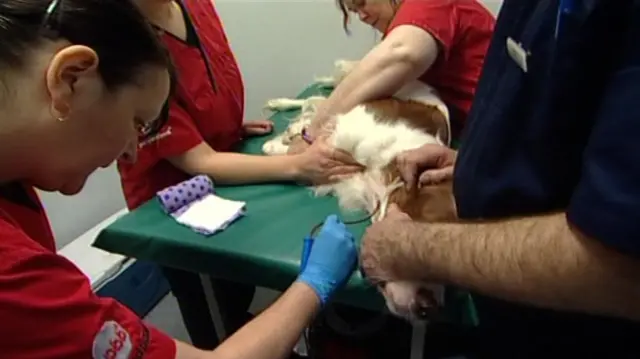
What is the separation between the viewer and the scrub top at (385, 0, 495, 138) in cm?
160

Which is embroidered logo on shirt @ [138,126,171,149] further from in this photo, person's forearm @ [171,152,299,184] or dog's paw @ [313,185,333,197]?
dog's paw @ [313,185,333,197]

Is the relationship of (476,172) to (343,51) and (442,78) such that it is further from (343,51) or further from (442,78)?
(343,51)

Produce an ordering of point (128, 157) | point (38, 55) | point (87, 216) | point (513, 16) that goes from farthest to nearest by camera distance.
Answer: point (87, 216)
point (128, 157)
point (513, 16)
point (38, 55)

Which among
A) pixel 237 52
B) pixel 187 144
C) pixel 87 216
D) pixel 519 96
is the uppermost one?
pixel 519 96

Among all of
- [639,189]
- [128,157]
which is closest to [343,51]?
[128,157]

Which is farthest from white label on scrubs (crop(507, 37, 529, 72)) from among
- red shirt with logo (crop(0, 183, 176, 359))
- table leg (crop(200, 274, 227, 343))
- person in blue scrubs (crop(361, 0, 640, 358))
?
table leg (crop(200, 274, 227, 343))

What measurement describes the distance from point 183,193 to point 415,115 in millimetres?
550

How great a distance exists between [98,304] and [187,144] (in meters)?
0.73

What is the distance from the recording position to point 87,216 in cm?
252

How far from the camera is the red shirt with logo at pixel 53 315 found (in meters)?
0.71

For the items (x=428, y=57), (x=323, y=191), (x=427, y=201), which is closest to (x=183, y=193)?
(x=323, y=191)

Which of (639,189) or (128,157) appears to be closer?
(639,189)

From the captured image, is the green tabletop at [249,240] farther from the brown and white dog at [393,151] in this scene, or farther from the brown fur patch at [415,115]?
the brown fur patch at [415,115]

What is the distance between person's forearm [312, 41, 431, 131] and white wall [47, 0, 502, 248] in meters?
0.82
